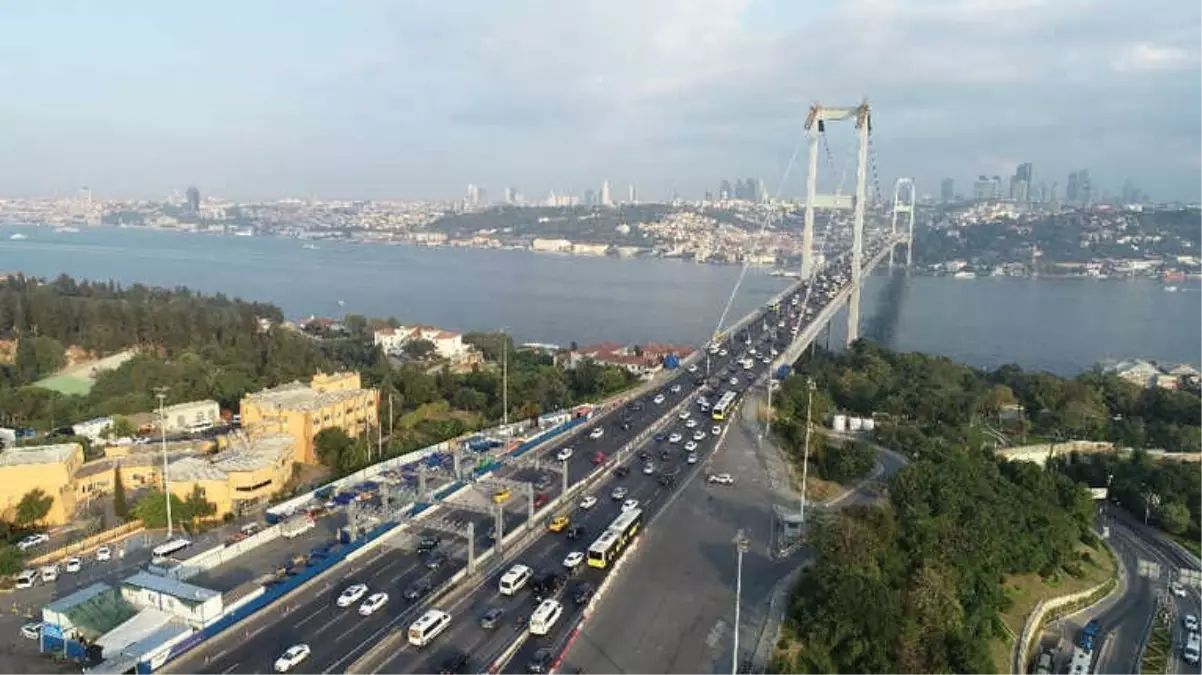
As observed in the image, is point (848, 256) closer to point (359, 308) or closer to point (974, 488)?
point (359, 308)

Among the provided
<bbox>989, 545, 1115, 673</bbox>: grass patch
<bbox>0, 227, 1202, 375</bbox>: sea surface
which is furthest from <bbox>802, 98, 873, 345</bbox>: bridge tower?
<bbox>989, 545, 1115, 673</bbox>: grass patch

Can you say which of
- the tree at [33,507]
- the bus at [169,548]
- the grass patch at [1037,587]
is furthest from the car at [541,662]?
the tree at [33,507]

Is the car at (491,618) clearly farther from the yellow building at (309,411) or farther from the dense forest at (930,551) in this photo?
the yellow building at (309,411)

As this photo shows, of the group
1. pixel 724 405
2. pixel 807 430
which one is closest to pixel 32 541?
pixel 807 430

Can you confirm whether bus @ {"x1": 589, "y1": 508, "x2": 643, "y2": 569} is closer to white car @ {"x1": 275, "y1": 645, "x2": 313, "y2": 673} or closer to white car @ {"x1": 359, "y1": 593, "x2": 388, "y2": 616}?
white car @ {"x1": 359, "y1": 593, "x2": 388, "y2": 616}

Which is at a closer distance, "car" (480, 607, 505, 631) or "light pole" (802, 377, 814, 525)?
"car" (480, 607, 505, 631)

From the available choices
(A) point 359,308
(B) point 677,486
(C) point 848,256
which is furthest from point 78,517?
(C) point 848,256

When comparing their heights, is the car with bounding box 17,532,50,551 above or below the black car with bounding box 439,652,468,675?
below
